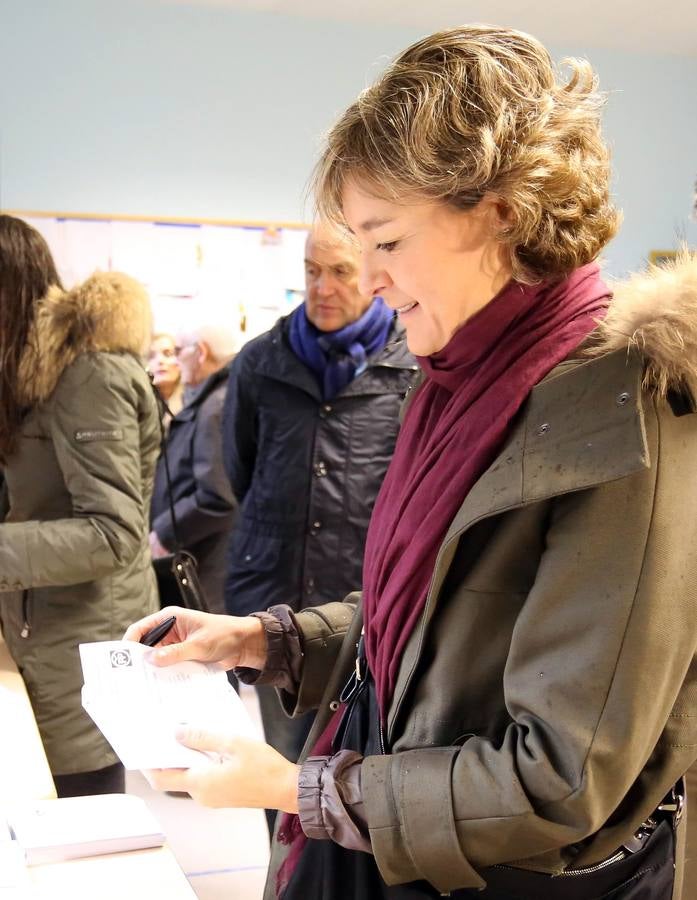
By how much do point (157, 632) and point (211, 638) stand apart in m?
0.08

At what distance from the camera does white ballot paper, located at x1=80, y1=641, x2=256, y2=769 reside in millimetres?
1021

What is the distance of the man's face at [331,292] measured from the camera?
7.74 feet

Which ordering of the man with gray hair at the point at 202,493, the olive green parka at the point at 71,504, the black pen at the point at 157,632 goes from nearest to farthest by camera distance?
the black pen at the point at 157,632 < the olive green parka at the point at 71,504 < the man with gray hair at the point at 202,493

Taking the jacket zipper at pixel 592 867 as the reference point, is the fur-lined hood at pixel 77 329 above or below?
above

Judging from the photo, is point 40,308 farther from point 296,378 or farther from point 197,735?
point 197,735

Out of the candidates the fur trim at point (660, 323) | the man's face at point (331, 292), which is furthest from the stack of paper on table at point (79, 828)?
the man's face at point (331, 292)

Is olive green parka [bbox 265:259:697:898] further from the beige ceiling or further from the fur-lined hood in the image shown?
the beige ceiling

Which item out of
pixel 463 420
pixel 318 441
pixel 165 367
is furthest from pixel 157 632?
pixel 165 367

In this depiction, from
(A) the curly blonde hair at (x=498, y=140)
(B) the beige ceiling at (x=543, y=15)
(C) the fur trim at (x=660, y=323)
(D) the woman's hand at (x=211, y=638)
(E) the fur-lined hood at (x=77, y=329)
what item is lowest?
(D) the woman's hand at (x=211, y=638)

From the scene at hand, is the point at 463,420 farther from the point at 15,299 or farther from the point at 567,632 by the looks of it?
the point at 15,299

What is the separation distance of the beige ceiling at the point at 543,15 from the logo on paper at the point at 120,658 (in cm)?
394

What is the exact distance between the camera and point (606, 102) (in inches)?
39.4

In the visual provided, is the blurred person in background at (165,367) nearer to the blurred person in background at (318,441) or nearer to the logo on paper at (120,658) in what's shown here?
the blurred person in background at (318,441)

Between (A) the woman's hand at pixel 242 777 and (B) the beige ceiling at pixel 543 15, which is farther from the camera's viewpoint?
(B) the beige ceiling at pixel 543 15
